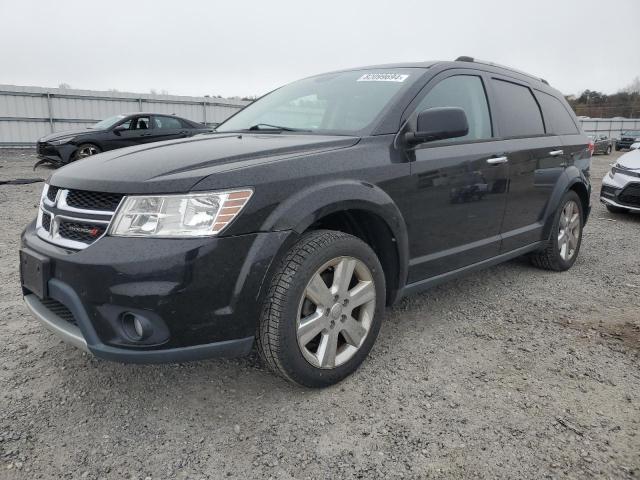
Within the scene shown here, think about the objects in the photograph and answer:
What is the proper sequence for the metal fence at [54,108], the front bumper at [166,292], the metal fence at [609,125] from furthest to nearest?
the metal fence at [609,125]
the metal fence at [54,108]
the front bumper at [166,292]

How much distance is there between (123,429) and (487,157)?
2.61m

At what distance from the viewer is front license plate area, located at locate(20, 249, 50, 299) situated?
2098 millimetres

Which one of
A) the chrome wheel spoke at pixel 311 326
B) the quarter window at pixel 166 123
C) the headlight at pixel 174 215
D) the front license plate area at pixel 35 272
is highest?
the quarter window at pixel 166 123

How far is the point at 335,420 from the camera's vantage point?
2184 mm

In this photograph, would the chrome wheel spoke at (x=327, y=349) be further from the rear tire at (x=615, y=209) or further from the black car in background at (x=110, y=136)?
the black car in background at (x=110, y=136)

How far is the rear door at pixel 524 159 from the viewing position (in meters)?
3.48

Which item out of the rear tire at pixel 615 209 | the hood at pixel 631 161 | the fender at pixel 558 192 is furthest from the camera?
the rear tire at pixel 615 209

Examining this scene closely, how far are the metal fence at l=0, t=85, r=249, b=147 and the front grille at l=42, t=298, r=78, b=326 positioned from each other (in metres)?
17.1

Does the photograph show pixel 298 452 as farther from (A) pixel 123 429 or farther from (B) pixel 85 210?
(B) pixel 85 210

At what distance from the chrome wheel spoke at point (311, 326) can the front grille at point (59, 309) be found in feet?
3.19

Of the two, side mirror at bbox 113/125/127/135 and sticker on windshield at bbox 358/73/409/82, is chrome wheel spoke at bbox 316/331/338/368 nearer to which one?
sticker on windshield at bbox 358/73/409/82

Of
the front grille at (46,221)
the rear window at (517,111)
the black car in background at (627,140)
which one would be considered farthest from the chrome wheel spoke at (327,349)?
the black car in background at (627,140)

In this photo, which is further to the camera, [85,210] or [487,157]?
[487,157]

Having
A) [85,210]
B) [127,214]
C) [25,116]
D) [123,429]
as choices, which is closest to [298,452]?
[123,429]
